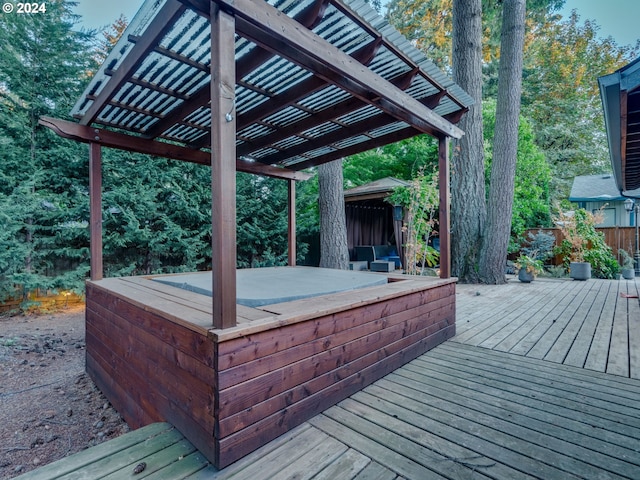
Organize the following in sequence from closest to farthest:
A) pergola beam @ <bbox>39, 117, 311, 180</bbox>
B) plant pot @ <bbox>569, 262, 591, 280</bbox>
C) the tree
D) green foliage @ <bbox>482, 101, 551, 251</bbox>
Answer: pergola beam @ <bbox>39, 117, 311, 180</bbox>, the tree, plant pot @ <bbox>569, 262, 591, 280</bbox>, green foliage @ <bbox>482, 101, 551, 251</bbox>

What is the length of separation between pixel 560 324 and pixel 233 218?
4.04 metres

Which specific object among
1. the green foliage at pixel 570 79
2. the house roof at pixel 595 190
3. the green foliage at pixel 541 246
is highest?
the green foliage at pixel 570 79

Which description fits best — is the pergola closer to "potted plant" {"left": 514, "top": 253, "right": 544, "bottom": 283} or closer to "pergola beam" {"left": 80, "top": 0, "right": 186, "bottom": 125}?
"pergola beam" {"left": 80, "top": 0, "right": 186, "bottom": 125}

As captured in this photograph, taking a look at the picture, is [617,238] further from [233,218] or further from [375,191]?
[233,218]

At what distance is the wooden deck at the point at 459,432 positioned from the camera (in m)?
1.42

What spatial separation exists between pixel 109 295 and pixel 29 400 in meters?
1.21

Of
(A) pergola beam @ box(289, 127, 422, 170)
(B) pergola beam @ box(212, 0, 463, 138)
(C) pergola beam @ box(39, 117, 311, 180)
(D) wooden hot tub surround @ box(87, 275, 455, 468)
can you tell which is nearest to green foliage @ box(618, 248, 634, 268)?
(A) pergola beam @ box(289, 127, 422, 170)

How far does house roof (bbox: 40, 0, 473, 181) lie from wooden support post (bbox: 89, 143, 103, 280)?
0.29 meters

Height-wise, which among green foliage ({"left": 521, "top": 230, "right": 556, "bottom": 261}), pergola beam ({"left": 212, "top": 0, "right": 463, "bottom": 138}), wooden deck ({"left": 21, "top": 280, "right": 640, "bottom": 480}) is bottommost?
wooden deck ({"left": 21, "top": 280, "right": 640, "bottom": 480})

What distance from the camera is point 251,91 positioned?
8.84 ft

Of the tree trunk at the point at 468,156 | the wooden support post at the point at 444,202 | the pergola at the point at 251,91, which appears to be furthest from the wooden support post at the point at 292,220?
the tree trunk at the point at 468,156

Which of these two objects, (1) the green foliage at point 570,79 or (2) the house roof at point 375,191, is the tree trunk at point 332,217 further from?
(1) the green foliage at point 570,79

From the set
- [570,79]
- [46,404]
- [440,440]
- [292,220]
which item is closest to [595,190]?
[570,79]

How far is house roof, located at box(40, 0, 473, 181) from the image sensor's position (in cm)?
175
